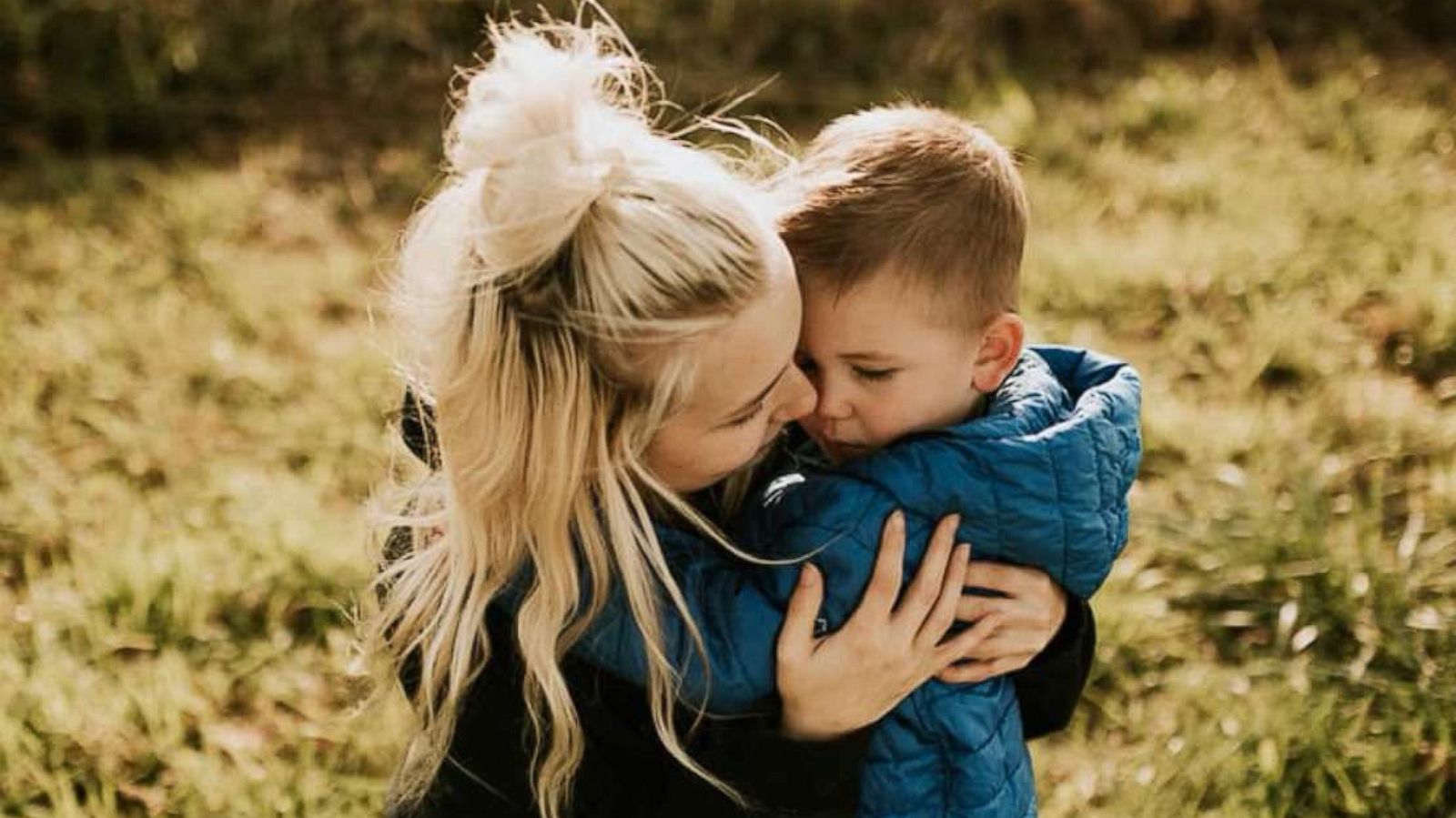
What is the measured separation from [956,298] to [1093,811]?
1298 mm

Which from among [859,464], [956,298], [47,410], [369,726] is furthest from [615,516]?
[47,410]

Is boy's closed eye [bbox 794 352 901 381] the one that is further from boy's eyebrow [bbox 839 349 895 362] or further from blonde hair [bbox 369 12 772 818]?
blonde hair [bbox 369 12 772 818]

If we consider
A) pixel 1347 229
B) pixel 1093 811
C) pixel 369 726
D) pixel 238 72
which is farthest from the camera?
pixel 238 72

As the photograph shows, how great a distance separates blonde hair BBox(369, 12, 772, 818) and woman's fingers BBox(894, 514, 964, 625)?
276 mm

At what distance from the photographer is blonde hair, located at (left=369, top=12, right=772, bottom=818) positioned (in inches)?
71.7

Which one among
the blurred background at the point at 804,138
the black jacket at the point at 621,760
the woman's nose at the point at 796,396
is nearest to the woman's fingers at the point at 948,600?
the black jacket at the point at 621,760

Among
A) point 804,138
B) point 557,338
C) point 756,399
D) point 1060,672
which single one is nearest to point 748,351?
point 756,399

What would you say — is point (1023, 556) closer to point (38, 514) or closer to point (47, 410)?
point (38, 514)

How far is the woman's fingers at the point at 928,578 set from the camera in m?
2.07

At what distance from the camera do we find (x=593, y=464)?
199cm

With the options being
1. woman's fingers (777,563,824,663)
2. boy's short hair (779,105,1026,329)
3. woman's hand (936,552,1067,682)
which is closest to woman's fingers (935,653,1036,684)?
woman's hand (936,552,1067,682)

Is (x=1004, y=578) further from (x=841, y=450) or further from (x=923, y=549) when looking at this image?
(x=841, y=450)

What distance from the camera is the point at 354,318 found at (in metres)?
4.64

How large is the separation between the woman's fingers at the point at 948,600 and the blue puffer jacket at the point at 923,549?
26mm
